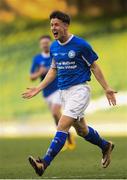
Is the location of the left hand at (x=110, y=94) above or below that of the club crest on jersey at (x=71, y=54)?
below

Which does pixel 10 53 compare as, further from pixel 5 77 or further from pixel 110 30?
pixel 110 30

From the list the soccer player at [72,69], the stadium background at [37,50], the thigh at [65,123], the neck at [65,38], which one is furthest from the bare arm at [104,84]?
the stadium background at [37,50]

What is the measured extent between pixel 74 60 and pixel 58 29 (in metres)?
0.45

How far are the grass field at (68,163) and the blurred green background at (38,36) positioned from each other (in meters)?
5.06

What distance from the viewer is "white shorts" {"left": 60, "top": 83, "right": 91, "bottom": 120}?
10430mm

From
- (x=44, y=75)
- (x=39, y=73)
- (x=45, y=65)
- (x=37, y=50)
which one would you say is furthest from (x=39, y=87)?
(x=37, y=50)

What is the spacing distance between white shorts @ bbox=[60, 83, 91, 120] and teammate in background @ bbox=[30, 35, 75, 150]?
16.5 ft

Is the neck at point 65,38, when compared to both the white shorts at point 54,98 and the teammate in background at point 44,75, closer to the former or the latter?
the teammate in background at point 44,75

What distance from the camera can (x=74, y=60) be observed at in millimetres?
10531

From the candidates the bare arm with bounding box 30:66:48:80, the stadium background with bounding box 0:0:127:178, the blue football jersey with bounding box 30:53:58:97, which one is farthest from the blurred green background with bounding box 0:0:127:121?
the bare arm with bounding box 30:66:48:80

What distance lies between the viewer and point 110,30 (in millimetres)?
22438

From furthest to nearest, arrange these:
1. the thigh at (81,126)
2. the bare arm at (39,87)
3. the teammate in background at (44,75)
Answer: the teammate in background at (44,75), the thigh at (81,126), the bare arm at (39,87)

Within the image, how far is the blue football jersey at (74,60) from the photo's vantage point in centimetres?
1054

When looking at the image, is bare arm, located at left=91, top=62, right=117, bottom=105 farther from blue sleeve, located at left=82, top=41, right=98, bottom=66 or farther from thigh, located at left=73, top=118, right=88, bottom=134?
thigh, located at left=73, top=118, right=88, bottom=134
